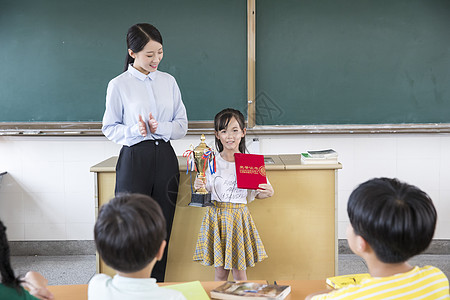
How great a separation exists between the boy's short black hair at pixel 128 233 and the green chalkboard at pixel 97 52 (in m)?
2.58

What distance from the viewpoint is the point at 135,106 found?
8.57 feet

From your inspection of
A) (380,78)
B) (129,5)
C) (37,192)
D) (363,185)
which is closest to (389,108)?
(380,78)

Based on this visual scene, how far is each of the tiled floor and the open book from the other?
2214mm

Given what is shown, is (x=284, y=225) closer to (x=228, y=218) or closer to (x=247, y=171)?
(x=228, y=218)

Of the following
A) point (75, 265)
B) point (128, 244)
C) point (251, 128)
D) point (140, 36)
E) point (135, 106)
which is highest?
point (140, 36)

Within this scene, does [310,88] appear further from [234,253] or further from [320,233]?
[234,253]

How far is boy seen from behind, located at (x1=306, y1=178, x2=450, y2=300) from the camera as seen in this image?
1.22 metres

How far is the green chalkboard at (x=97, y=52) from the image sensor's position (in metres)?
3.71

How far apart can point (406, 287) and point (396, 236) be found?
5.2 inches

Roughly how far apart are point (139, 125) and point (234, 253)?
0.89 meters

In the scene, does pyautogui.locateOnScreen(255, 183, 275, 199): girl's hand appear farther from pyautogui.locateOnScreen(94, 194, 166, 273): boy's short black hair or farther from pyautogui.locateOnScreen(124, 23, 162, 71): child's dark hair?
pyautogui.locateOnScreen(94, 194, 166, 273): boy's short black hair

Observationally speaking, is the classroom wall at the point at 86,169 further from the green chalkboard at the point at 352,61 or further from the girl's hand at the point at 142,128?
the girl's hand at the point at 142,128

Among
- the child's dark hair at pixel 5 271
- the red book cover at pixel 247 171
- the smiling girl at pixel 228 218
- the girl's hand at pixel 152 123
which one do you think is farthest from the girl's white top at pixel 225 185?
the child's dark hair at pixel 5 271

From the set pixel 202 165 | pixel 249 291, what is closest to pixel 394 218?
pixel 249 291
